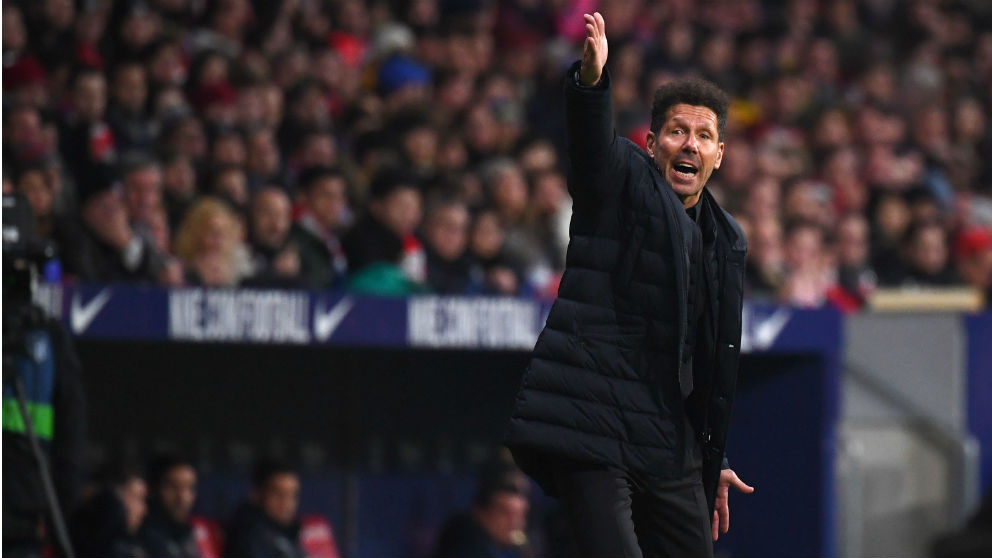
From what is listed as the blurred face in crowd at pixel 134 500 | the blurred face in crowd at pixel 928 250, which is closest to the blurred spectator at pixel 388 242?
the blurred face in crowd at pixel 134 500

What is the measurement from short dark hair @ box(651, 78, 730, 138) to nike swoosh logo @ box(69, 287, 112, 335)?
12.3 ft

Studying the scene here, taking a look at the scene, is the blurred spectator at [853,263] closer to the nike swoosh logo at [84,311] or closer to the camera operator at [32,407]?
the nike swoosh logo at [84,311]

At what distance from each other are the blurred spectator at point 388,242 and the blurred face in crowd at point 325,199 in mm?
184

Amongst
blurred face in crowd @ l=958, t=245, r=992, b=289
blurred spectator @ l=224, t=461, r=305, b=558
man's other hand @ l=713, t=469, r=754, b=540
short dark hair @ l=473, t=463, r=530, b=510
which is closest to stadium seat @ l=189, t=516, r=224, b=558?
blurred spectator @ l=224, t=461, r=305, b=558

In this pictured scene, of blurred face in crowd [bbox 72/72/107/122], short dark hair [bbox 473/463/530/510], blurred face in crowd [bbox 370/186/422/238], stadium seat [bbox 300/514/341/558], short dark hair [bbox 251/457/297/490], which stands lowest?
stadium seat [bbox 300/514/341/558]

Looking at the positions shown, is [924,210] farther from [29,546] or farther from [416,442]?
[29,546]

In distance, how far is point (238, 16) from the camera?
11023 millimetres

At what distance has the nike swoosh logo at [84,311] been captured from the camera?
7414 millimetres

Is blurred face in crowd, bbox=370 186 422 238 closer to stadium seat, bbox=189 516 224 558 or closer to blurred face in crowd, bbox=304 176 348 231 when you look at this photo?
blurred face in crowd, bbox=304 176 348 231

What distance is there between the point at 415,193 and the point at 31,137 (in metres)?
1.94

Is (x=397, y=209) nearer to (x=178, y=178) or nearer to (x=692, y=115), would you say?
(x=178, y=178)

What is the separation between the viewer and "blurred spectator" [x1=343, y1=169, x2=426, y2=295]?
8.49 meters

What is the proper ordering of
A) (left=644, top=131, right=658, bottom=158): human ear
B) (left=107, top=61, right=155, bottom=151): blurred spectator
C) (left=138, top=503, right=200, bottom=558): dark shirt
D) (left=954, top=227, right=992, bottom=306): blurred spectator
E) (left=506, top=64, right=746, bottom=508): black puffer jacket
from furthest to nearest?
1. (left=954, top=227, right=992, bottom=306): blurred spectator
2. (left=107, top=61, right=155, bottom=151): blurred spectator
3. (left=138, top=503, right=200, bottom=558): dark shirt
4. (left=644, top=131, right=658, bottom=158): human ear
5. (left=506, top=64, right=746, bottom=508): black puffer jacket

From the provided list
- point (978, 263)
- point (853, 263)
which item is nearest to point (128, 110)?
point (853, 263)
